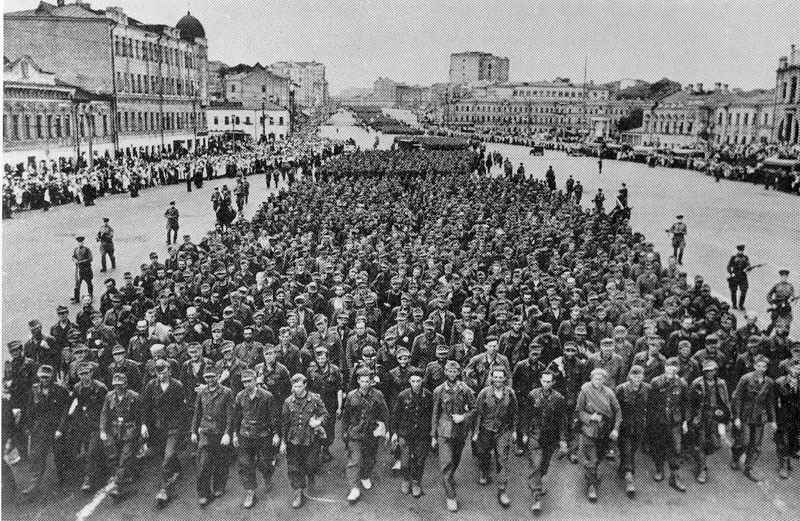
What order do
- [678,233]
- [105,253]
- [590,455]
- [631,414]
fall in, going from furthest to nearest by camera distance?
[678,233], [105,253], [631,414], [590,455]

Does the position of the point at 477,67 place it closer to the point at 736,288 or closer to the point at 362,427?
the point at 736,288

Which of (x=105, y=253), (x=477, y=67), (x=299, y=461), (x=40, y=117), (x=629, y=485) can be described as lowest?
(x=629, y=485)

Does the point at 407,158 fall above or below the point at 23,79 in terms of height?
below

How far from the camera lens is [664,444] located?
27.1 ft

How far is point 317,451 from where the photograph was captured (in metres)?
7.89

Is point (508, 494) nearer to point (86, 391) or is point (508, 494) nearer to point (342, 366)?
point (342, 366)

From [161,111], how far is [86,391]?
58.0m

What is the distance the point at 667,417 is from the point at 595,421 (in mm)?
1019

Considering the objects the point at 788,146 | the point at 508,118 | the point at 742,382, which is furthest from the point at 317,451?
the point at 508,118

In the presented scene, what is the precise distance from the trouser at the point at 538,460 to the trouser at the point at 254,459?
2733mm

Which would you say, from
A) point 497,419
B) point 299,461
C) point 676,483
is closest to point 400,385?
point 497,419

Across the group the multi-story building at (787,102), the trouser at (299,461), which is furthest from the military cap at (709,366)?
the multi-story building at (787,102)

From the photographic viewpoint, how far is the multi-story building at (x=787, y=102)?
194ft

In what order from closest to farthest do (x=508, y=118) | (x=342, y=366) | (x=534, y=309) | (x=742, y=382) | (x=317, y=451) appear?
(x=317, y=451), (x=742, y=382), (x=342, y=366), (x=534, y=309), (x=508, y=118)
